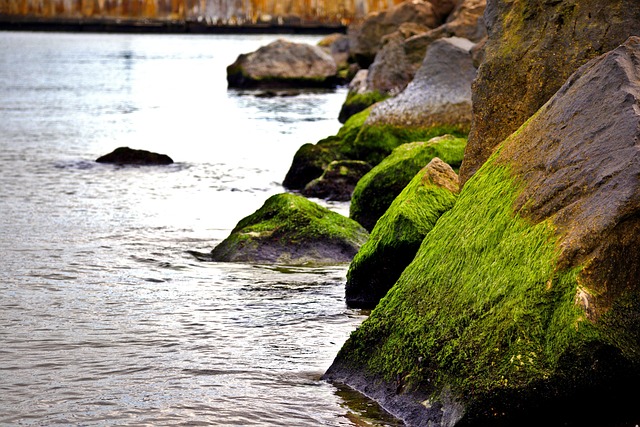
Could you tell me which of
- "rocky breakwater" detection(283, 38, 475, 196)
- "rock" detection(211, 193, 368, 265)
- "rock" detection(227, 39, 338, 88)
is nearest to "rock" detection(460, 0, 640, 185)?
"rock" detection(211, 193, 368, 265)

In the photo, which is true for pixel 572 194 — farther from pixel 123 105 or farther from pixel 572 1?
pixel 123 105

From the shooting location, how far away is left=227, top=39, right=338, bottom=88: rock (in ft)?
134

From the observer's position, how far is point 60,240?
1163cm

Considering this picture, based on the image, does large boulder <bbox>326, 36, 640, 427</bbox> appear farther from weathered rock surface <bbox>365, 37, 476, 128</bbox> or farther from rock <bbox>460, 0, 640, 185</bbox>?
weathered rock surface <bbox>365, 37, 476, 128</bbox>

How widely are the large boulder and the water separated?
40 cm

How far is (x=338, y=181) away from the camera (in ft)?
48.8

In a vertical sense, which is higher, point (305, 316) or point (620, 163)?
point (620, 163)

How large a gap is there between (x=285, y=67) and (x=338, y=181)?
26.7 meters

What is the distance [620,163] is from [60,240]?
24.3ft

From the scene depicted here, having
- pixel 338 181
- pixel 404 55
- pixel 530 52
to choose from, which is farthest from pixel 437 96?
pixel 404 55

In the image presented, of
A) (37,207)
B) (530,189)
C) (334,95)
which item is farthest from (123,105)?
(530,189)

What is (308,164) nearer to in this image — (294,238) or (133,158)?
(133,158)

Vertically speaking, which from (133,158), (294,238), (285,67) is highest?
(294,238)

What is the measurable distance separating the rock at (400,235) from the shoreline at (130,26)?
11440 centimetres
